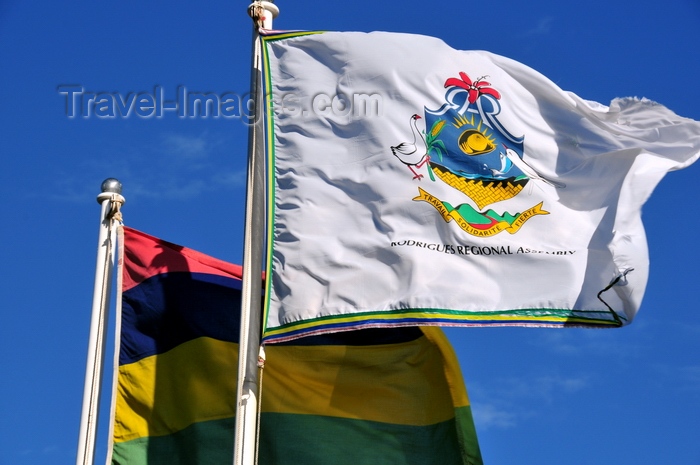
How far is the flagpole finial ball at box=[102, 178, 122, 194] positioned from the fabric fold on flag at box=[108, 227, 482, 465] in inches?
15.8

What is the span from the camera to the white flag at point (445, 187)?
1017 centimetres

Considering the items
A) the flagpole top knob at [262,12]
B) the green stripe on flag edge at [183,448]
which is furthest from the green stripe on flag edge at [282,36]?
the green stripe on flag edge at [183,448]

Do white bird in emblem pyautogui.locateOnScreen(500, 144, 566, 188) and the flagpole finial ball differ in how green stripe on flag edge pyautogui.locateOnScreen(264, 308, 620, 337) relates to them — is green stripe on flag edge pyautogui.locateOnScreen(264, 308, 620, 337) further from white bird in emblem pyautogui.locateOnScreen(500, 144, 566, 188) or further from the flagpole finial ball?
the flagpole finial ball

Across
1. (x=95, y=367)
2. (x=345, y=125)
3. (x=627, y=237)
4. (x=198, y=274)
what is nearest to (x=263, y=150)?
(x=345, y=125)

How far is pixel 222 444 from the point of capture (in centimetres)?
1116

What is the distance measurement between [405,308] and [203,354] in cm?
250

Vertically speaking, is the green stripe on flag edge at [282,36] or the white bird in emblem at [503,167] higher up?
the green stripe on flag edge at [282,36]

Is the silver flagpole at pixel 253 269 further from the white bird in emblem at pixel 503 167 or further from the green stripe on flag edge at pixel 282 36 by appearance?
the white bird in emblem at pixel 503 167

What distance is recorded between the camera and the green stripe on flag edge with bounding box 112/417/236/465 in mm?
11117

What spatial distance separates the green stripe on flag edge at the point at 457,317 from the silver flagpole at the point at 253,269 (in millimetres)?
222

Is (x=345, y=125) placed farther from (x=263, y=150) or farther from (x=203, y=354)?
(x=203, y=354)

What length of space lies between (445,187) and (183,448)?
3.42 meters

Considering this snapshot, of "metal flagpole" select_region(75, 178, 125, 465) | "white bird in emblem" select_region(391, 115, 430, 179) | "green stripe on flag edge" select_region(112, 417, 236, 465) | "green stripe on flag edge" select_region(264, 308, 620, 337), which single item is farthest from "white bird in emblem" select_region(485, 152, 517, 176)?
"metal flagpole" select_region(75, 178, 125, 465)

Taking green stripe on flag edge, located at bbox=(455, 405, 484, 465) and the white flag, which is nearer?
the white flag
